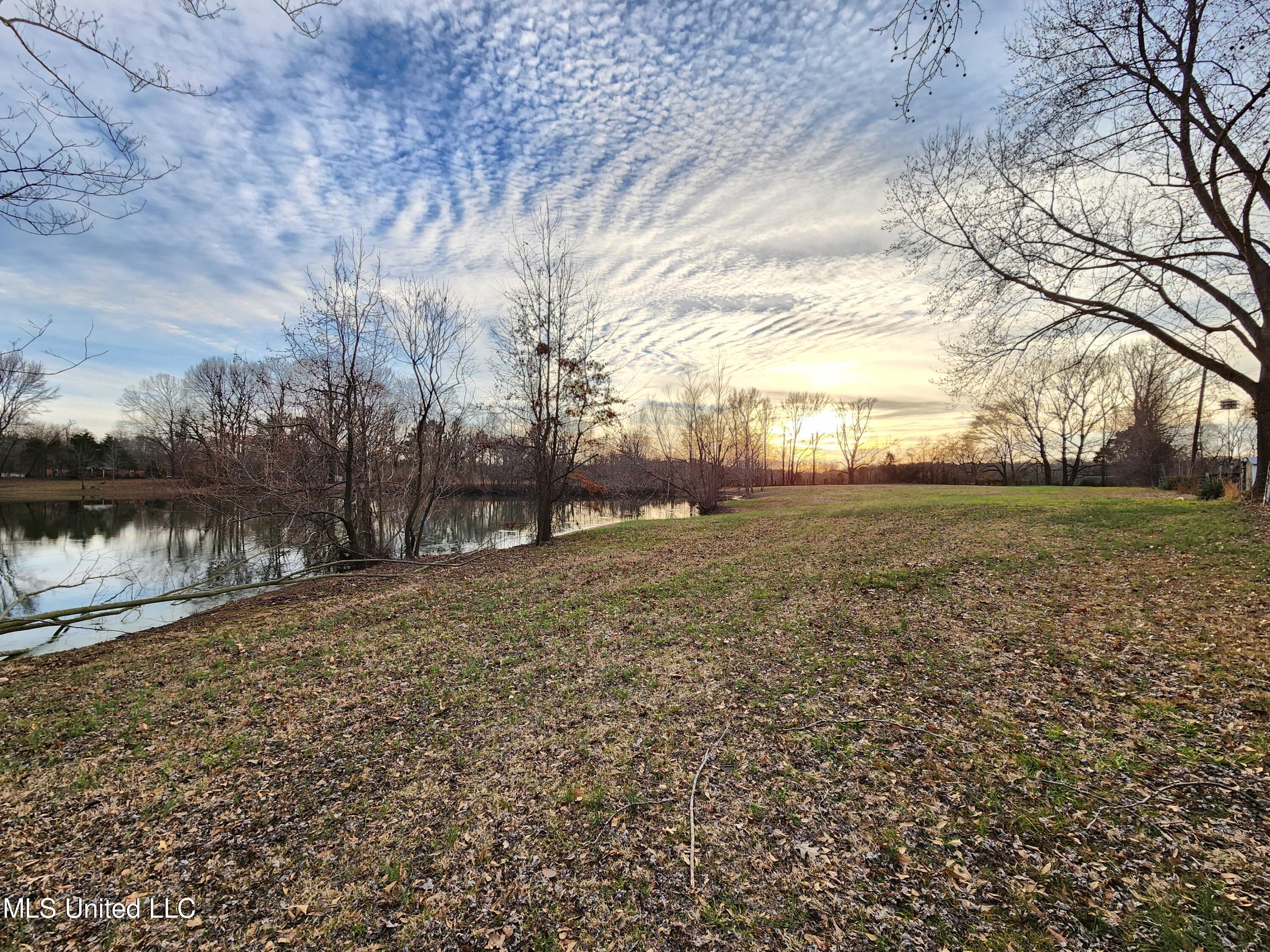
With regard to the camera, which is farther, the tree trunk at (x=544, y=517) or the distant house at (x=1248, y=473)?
the tree trunk at (x=544, y=517)

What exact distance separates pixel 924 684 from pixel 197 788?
6.33 metres

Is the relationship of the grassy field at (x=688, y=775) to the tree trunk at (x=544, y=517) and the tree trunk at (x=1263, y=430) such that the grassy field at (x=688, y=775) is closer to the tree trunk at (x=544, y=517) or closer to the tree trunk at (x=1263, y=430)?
the tree trunk at (x=1263, y=430)

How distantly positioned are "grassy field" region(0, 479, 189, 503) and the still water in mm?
5023

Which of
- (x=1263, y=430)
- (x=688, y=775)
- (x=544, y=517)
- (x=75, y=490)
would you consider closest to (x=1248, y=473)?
(x=1263, y=430)

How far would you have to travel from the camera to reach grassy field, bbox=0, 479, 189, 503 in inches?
1560

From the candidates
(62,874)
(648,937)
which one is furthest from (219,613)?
(648,937)

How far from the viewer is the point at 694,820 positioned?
3170 mm

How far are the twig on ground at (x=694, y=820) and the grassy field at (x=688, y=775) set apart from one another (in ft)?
0.09

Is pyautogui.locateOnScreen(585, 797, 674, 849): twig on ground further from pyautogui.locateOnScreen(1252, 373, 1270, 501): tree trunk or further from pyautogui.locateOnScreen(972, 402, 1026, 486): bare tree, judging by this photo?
pyautogui.locateOnScreen(972, 402, 1026, 486): bare tree

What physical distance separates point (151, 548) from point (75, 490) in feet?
141

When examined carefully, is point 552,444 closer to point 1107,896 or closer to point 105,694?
point 105,694

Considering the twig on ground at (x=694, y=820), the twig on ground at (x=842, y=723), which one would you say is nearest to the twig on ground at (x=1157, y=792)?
the twig on ground at (x=842, y=723)

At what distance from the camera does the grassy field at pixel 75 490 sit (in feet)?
130

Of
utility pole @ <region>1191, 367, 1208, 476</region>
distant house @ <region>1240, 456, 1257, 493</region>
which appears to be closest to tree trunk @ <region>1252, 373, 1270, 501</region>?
distant house @ <region>1240, 456, 1257, 493</region>
